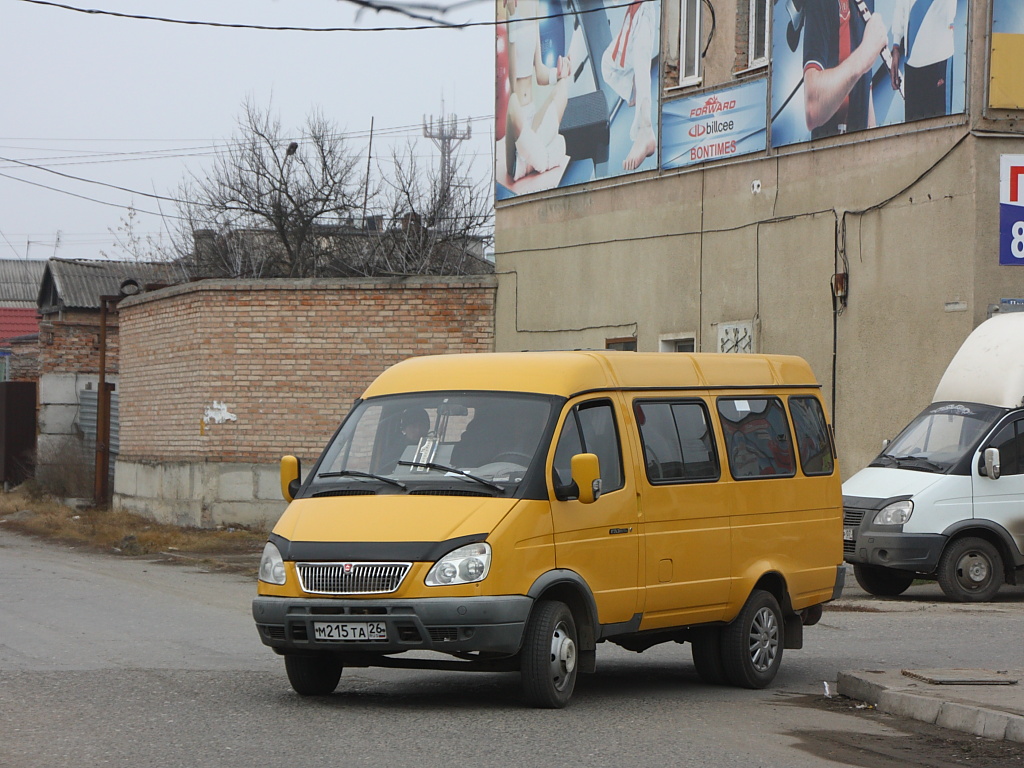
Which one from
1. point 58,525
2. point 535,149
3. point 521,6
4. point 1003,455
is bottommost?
point 58,525

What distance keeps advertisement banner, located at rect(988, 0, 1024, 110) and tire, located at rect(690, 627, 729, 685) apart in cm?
962

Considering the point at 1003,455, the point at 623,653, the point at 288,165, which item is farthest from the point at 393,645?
the point at 288,165

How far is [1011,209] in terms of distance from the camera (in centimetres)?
1705

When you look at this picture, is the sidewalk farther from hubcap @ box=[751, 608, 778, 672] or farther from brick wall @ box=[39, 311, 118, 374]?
brick wall @ box=[39, 311, 118, 374]

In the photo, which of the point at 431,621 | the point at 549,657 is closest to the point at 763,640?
the point at 549,657

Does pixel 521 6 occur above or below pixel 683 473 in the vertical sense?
above

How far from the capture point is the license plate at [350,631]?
26.0ft

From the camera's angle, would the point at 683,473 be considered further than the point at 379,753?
Yes

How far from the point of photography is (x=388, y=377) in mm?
9430

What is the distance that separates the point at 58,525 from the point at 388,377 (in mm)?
17544

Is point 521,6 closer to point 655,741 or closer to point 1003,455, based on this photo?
point 1003,455

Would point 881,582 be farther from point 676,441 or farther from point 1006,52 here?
point 676,441

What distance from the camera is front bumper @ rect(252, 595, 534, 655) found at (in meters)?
7.84

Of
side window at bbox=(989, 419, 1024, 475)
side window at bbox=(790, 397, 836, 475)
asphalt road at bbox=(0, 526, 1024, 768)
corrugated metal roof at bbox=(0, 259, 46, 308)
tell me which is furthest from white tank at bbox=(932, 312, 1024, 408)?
corrugated metal roof at bbox=(0, 259, 46, 308)
